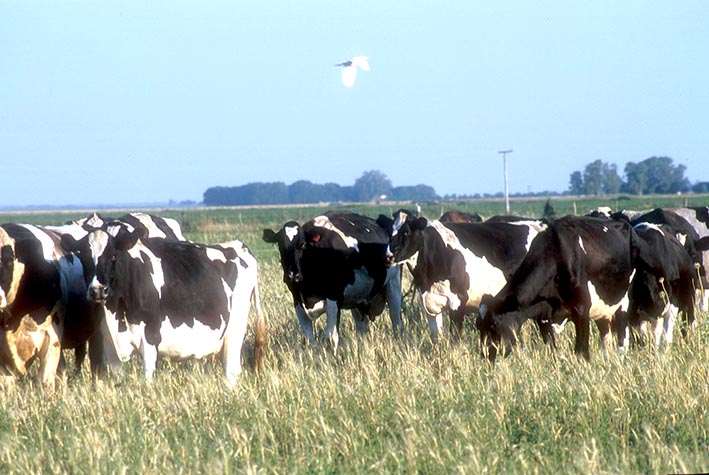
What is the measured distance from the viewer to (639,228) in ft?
39.0

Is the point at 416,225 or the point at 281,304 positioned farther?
the point at 281,304

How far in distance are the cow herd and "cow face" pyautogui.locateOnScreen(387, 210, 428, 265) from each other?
1cm

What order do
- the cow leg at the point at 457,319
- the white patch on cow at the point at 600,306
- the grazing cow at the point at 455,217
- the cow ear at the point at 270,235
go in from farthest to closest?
the grazing cow at the point at 455,217 < the cow ear at the point at 270,235 < the cow leg at the point at 457,319 < the white patch on cow at the point at 600,306

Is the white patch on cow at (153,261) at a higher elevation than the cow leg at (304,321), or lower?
higher

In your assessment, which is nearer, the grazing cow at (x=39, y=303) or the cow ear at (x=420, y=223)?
the grazing cow at (x=39, y=303)

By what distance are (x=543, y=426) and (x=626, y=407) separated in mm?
703

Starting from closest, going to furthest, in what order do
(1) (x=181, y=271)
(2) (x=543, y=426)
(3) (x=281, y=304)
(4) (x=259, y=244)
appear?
(2) (x=543, y=426)
(1) (x=181, y=271)
(3) (x=281, y=304)
(4) (x=259, y=244)

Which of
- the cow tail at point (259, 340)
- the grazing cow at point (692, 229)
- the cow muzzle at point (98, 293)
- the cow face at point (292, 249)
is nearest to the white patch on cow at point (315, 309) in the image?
the cow face at point (292, 249)

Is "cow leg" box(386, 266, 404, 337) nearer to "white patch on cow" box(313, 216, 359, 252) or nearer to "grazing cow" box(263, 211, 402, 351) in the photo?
"grazing cow" box(263, 211, 402, 351)

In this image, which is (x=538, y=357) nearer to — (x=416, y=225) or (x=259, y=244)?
(x=416, y=225)

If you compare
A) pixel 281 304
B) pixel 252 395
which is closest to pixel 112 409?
pixel 252 395

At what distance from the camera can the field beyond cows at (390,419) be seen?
6848 millimetres

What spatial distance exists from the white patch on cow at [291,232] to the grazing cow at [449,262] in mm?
1472

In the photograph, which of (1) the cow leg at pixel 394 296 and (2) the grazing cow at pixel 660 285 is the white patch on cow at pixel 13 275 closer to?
(1) the cow leg at pixel 394 296
